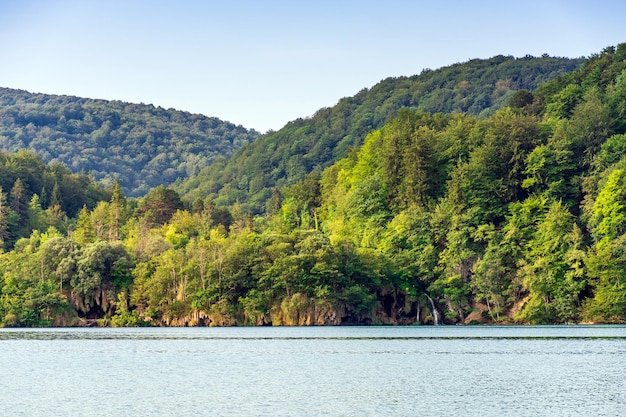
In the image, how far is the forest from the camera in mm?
116688

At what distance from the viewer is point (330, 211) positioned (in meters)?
155

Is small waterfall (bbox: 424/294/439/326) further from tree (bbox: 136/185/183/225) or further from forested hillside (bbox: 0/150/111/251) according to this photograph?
tree (bbox: 136/185/183/225)

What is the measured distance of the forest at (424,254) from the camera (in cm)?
11669

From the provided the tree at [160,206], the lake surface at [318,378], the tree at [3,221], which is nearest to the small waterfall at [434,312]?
the lake surface at [318,378]

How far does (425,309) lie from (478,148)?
2601 cm

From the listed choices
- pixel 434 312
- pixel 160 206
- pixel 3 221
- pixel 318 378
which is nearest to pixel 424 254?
pixel 434 312

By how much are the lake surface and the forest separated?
121ft

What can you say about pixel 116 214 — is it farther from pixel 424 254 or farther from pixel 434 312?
pixel 434 312

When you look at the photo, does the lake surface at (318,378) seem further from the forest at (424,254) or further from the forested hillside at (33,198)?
the forested hillside at (33,198)

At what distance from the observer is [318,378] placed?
165 ft

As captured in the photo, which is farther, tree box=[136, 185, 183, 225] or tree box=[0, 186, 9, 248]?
tree box=[136, 185, 183, 225]

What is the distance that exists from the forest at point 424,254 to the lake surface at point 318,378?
121ft

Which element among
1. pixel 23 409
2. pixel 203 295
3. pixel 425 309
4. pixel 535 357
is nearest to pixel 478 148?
pixel 425 309

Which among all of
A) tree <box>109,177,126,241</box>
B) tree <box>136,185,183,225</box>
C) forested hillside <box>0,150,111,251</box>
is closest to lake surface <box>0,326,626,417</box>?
tree <box>109,177,126,241</box>
